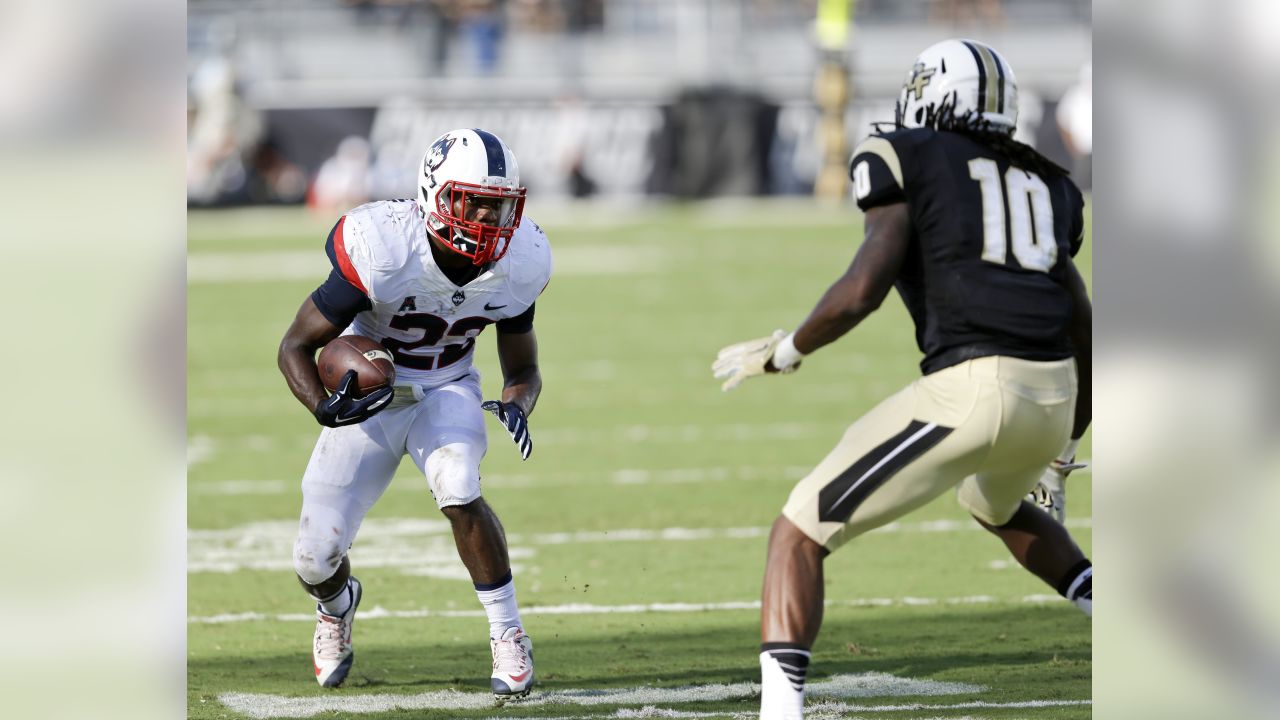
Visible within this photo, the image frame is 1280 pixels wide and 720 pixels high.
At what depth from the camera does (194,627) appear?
540cm

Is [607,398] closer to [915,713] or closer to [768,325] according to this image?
[768,325]

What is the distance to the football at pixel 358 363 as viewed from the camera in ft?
14.3

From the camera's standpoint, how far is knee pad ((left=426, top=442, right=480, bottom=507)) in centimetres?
440

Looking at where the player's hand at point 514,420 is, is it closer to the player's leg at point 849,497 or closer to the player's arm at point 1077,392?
the player's leg at point 849,497

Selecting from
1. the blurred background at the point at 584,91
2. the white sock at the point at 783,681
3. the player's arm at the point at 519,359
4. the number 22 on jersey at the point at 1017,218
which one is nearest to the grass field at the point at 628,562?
the white sock at the point at 783,681

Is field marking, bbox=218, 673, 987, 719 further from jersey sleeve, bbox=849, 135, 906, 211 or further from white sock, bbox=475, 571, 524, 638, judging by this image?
jersey sleeve, bbox=849, 135, 906, 211

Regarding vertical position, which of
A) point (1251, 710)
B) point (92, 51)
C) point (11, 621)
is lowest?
point (1251, 710)

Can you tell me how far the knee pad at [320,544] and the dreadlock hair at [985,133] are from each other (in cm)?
174

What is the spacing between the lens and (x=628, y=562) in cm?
629

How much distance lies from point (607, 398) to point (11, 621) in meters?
7.42

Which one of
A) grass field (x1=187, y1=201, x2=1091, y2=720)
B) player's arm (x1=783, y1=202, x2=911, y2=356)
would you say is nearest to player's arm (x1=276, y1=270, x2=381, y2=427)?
grass field (x1=187, y1=201, x2=1091, y2=720)

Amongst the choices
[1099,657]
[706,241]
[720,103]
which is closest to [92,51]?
[1099,657]

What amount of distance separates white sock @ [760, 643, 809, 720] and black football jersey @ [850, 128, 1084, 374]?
2.34 ft

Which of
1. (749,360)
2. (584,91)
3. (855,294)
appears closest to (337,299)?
(749,360)
